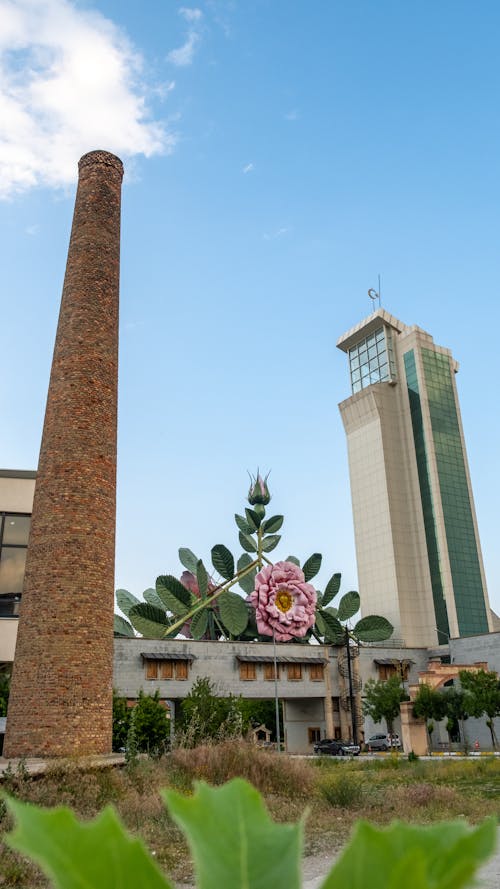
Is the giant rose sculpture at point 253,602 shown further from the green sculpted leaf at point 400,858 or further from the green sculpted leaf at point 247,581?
the green sculpted leaf at point 400,858

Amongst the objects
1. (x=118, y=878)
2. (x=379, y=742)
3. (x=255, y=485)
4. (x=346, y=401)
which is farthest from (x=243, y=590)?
(x=118, y=878)

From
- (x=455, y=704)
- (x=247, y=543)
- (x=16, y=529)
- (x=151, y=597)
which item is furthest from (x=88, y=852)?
(x=151, y=597)

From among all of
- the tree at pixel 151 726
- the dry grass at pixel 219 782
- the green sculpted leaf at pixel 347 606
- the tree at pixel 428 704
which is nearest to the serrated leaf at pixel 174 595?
the green sculpted leaf at pixel 347 606

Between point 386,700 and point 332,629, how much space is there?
28.1 feet

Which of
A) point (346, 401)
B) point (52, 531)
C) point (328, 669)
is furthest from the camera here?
point (346, 401)

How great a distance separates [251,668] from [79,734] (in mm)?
27286

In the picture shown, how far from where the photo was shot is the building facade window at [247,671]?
135ft

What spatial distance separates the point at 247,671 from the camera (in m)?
41.4

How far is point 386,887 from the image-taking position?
0.50 meters

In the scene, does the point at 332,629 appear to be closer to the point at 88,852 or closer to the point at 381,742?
the point at 381,742

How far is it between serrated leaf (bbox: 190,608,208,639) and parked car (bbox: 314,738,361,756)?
32.6 feet

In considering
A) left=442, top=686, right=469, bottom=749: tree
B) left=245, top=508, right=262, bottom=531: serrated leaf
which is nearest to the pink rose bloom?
left=245, top=508, right=262, bottom=531: serrated leaf

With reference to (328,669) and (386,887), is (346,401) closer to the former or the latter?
(328,669)

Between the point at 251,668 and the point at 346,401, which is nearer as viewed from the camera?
the point at 251,668
